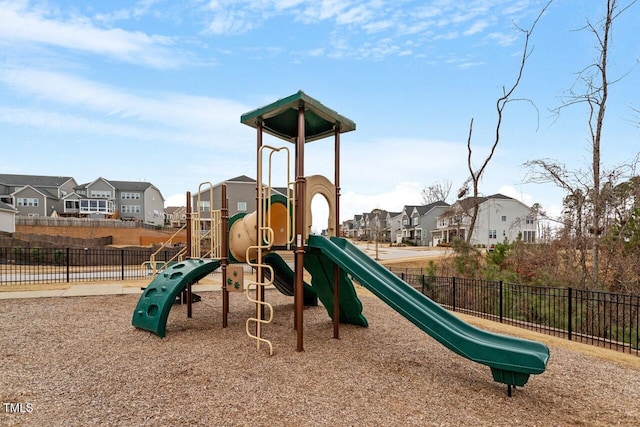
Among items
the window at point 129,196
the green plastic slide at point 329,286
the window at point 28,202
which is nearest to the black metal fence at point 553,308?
the green plastic slide at point 329,286

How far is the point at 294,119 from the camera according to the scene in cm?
625

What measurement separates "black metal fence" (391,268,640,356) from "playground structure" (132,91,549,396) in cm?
426

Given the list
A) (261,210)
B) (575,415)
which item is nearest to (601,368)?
(575,415)

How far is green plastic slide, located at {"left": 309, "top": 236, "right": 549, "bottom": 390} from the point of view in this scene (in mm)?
3824

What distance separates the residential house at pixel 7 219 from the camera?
95.6ft

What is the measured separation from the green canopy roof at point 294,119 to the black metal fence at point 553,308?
18.5 feet

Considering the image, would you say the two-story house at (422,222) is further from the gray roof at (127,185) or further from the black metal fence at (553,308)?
the black metal fence at (553,308)

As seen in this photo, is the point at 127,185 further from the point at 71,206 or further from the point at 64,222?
the point at 64,222

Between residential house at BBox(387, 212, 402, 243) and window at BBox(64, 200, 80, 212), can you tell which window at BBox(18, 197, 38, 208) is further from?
residential house at BBox(387, 212, 402, 243)

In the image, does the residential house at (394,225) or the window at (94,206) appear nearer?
the window at (94,206)

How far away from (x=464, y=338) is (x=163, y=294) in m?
4.79

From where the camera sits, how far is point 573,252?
11.8 m

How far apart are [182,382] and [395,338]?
352cm

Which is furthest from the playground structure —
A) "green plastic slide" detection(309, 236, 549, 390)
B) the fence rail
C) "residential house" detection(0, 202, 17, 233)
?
"residential house" detection(0, 202, 17, 233)
